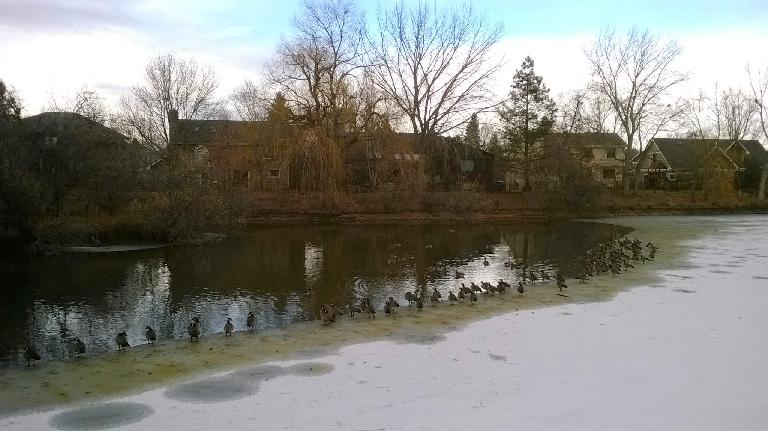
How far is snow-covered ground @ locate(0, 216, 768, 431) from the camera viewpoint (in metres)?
7.15

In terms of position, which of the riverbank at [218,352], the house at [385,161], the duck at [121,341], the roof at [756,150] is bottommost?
the riverbank at [218,352]

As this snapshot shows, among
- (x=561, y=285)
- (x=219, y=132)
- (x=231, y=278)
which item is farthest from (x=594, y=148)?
(x=231, y=278)

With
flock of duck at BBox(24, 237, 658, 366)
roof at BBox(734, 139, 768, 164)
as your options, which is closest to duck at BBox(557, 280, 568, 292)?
flock of duck at BBox(24, 237, 658, 366)

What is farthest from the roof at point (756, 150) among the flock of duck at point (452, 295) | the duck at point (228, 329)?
the duck at point (228, 329)

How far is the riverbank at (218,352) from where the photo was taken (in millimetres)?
8531

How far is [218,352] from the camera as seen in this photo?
1044cm

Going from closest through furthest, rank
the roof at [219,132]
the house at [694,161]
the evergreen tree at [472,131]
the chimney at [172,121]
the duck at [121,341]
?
the duck at [121,341], the roof at [219,132], the evergreen tree at [472,131], the chimney at [172,121], the house at [694,161]

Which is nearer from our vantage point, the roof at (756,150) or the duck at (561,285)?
the duck at (561,285)

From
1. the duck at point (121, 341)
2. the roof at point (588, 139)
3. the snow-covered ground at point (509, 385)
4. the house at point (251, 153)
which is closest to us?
the snow-covered ground at point (509, 385)

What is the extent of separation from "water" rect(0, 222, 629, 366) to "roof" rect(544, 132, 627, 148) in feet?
60.9

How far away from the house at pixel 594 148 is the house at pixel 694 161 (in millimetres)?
Result: 2329

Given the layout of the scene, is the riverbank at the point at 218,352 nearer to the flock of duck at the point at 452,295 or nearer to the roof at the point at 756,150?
the flock of duck at the point at 452,295

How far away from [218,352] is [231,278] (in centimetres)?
867

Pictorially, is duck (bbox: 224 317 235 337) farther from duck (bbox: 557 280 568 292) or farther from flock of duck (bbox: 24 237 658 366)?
duck (bbox: 557 280 568 292)
